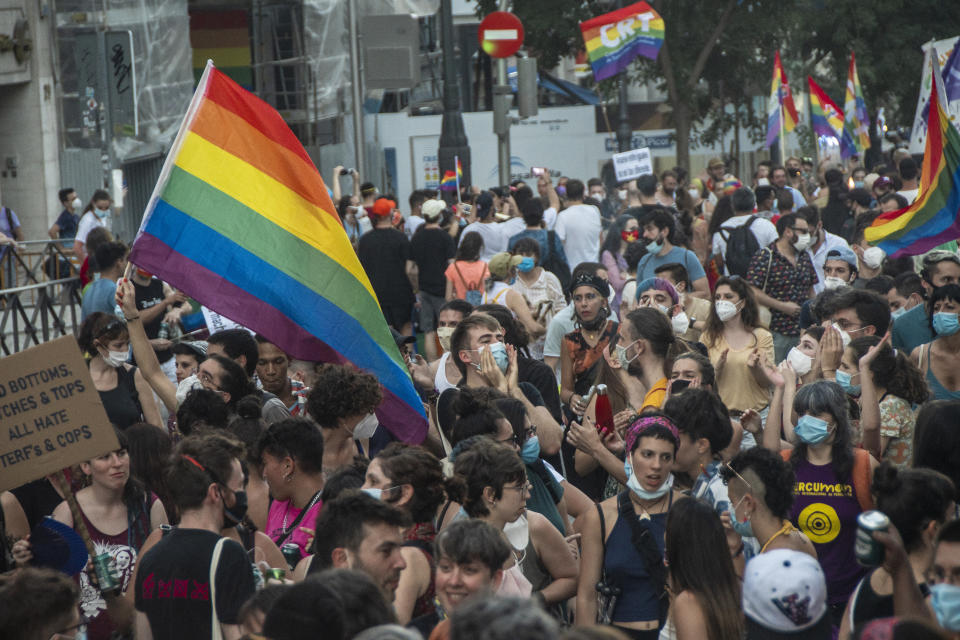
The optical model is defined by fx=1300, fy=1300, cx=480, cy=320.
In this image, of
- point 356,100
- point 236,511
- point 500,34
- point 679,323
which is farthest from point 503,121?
point 236,511

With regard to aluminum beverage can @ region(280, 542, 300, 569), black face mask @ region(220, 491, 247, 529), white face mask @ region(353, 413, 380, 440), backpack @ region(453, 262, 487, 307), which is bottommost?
aluminum beverage can @ region(280, 542, 300, 569)

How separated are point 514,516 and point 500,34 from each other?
14.1 meters

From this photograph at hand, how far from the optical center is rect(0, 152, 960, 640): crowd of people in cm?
393

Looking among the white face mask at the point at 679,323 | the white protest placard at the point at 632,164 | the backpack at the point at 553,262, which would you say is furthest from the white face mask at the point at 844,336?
the white protest placard at the point at 632,164

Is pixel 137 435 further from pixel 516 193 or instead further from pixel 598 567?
pixel 516 193

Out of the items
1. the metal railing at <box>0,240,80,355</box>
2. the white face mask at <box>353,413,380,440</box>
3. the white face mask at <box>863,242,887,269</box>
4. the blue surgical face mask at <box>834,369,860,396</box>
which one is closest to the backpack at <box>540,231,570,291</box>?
the white face mask at <box>863,242,887,269</box>

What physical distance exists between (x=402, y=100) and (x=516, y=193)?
76.0 ft

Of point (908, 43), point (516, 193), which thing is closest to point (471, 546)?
point (516, 193)

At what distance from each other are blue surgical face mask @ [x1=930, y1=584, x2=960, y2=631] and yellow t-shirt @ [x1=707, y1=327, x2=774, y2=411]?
4.04 meters

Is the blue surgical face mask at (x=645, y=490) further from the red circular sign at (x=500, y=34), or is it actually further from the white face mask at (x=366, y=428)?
the red circular sign at (x=500, y=34)

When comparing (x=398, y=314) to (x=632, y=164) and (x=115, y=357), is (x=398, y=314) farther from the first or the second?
(x=632, y=164)

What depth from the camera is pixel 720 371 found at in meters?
7.57

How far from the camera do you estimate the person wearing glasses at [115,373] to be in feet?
24.1

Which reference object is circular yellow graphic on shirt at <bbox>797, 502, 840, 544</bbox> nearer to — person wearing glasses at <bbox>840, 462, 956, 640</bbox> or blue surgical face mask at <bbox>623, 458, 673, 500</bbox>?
blue surgical face mask at <bbox>623, 458, 673, 500</bbox>
